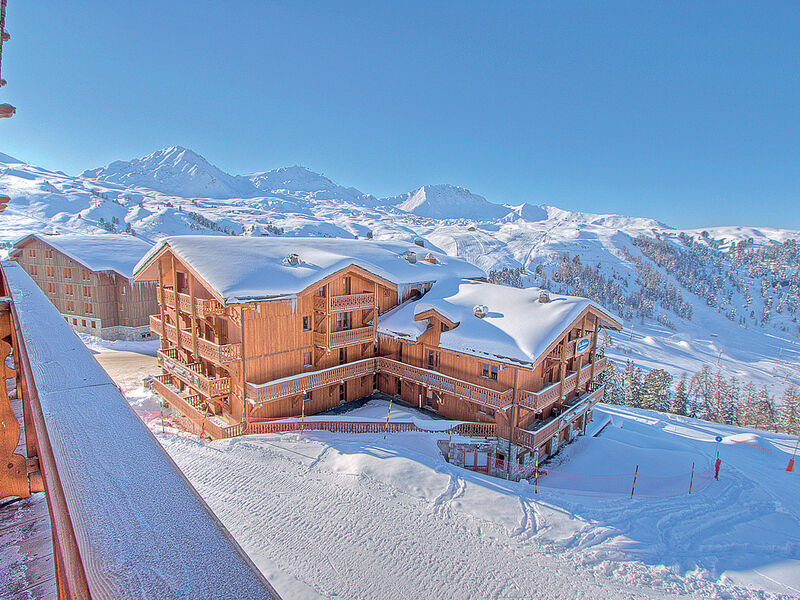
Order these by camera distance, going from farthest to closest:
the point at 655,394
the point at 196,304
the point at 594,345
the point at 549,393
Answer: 1. the point at 655,394
2. the point at 594,345
3. the point at 549,393
4. the point at 196,304

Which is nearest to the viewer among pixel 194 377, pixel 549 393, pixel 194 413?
pixel 194 413

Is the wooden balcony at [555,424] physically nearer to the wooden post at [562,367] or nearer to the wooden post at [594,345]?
the wooden post at [562,367]

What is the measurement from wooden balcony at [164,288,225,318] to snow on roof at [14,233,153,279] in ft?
64.3

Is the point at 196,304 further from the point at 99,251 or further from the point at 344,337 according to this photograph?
the point at 99,251

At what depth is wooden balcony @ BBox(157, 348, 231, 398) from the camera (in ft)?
66.3

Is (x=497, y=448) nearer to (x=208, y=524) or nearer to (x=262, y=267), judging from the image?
(x=262, y=267)

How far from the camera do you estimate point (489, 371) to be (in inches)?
853

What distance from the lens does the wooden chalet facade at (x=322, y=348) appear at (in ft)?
64.4

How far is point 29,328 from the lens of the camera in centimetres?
346

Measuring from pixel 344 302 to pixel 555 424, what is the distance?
1370cm

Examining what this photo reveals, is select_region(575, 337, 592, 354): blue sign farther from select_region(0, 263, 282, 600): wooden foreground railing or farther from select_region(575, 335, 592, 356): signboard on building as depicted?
select_region(0, 263, 282, 600): wooden foreground railing

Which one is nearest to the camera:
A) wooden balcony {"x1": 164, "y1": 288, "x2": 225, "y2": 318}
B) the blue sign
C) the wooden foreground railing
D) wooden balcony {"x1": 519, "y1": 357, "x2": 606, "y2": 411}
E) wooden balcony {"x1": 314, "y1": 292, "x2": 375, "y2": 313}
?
the wooden foreground railing

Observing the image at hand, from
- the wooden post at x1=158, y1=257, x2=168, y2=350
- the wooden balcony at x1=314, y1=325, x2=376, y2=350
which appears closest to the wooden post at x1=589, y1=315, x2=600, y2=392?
the wooden balcony at x1=314, y1=325, x2=376, y2=350

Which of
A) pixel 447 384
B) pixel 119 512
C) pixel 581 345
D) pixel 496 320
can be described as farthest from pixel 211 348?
pixel 581 345
